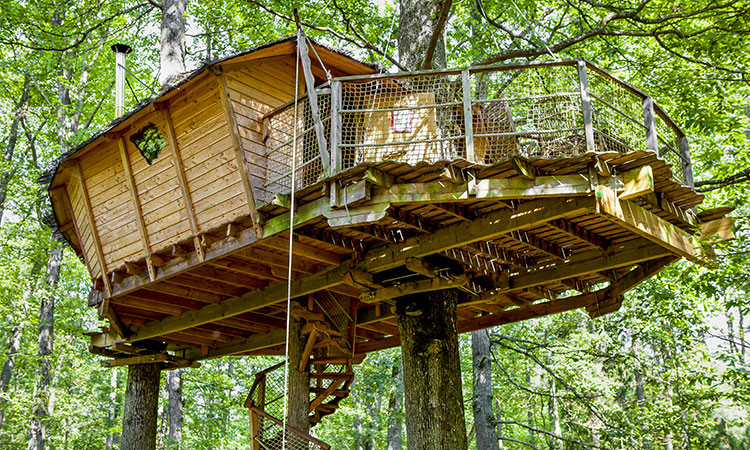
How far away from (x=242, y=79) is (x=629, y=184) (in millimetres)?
4872

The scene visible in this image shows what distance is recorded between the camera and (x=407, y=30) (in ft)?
A: 34.7

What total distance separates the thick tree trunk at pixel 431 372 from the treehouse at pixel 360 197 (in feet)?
1.80

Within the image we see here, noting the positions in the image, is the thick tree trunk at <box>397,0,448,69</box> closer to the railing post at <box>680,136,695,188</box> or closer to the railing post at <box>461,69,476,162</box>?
the railing post at <box>461,69,476,162</box>

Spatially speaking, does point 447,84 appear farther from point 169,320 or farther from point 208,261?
point 169,320

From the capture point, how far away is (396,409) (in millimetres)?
19750

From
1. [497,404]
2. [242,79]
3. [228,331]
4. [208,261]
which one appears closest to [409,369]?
[208,261]

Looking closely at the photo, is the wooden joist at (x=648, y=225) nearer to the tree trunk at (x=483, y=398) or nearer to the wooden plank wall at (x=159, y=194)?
the wooden plank wall at (x=159, y=194)

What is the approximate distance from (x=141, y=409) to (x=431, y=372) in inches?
272

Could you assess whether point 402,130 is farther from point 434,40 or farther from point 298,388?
point 298,388

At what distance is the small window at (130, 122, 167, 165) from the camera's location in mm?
9195

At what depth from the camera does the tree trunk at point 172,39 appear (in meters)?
13.1

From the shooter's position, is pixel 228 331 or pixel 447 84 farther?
pixel 228 331

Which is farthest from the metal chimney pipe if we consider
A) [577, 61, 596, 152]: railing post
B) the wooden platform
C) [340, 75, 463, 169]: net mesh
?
[577, 61, 596, 152]: railing post

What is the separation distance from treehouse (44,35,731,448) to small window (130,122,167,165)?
21mm
